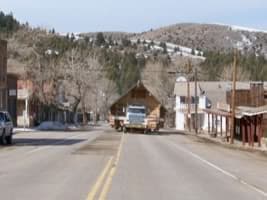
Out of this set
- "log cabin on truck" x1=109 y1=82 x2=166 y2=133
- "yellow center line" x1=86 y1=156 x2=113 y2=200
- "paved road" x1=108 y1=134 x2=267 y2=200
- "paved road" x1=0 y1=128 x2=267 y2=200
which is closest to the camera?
"yellow center line" x1=86 y1=156 x2=113 y2=200

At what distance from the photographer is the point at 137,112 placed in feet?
243

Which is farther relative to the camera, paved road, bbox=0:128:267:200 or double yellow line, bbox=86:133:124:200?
paved road, bbox=0:128:267:200

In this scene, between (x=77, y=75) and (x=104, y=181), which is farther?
(x=77, y=75)

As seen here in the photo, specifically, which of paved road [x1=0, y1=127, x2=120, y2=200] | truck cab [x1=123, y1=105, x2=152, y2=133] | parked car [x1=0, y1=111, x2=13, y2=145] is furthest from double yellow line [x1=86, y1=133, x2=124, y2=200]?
truck cab [x1=123, y1=105, x2=152, y2=133]

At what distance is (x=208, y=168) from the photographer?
26484mm

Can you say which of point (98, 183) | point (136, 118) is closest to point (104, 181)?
point (98, 183)

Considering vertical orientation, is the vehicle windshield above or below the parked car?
above

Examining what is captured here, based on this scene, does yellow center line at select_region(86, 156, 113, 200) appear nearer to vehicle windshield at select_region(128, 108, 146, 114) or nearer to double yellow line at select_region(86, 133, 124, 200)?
double yellow line at select_region(86, 133, 124, 200)

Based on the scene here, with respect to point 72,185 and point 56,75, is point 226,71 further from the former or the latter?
point 72,185

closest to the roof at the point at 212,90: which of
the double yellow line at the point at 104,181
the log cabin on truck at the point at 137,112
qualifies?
the log cabin on truck at the point at 137,112

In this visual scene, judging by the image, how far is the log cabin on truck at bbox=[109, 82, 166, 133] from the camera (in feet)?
243

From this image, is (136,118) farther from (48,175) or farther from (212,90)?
(48,175)

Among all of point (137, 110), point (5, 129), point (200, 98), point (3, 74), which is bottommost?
point (5, 129)

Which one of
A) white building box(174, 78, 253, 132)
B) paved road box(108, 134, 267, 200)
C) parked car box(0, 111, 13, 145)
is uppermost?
white building box(174, 78, 253, 132)
